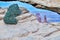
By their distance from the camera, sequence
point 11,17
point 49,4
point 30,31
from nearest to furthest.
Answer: point 30,31 → point 11,17 → point 49,4

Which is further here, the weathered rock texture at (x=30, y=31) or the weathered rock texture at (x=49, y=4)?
the weathered rock texture at (x=49, y=4)

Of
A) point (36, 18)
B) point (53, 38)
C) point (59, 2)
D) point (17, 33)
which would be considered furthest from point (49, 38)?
point (59, 2)

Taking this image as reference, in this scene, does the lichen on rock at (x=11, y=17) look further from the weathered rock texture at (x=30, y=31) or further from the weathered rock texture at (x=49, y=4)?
the weathered rock texture at (x=49, y=4)

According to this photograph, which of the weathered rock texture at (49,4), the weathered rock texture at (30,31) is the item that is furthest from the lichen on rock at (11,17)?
the weathered rock texture at (49,4)

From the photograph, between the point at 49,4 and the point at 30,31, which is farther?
the point at 49,4

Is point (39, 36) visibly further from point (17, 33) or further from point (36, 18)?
point (36, 18)

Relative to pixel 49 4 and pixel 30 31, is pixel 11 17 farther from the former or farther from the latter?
pixel 49 4

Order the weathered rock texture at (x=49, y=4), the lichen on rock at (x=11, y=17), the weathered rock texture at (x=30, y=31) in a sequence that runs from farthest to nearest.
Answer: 1. the weathered rock texture at (x=49, y=4)
2. the lichen on rock at (x=11, y=17)
3. the weathered rock texture at (x=30, y=31)

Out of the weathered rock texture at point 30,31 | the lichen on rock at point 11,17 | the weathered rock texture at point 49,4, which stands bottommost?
the weathered rock texture at point 49,4

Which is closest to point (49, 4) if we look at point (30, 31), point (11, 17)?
point (11, 17)

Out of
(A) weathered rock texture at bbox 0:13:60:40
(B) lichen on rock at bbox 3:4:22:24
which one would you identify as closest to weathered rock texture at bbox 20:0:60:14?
(A) weathered rock texture at bbox 0:13:60:40

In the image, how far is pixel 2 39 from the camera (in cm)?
160

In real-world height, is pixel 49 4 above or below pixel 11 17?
below

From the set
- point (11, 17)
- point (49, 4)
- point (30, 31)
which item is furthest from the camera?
point (49, 4)
